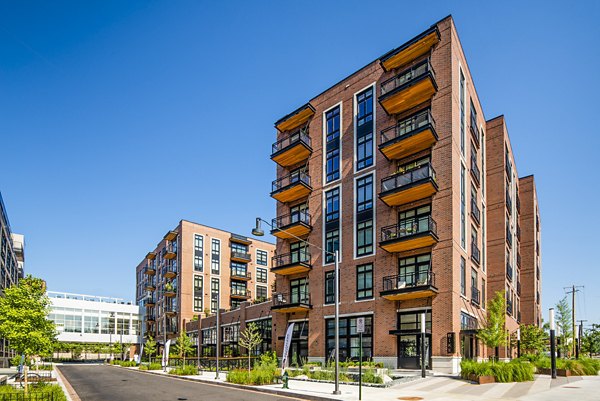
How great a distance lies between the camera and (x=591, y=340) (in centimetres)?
6944

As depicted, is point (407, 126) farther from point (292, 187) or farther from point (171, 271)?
point (171, 271)

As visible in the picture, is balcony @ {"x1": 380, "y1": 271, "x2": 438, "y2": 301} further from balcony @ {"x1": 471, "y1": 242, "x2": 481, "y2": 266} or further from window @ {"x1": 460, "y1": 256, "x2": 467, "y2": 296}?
balcony @ {"x1": 471, "y1": 242, "x2": 481, "y2": 266}

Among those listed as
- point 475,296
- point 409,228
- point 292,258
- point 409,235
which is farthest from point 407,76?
point 292,258

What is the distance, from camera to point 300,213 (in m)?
40.0

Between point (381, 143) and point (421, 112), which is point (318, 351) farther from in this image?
point (421, 112)

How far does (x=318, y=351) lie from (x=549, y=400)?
801 inches

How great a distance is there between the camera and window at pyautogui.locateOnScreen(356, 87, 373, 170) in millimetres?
35312

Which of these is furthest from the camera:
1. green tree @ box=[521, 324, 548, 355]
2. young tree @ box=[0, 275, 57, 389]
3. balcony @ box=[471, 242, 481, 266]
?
green tree @ box=[521, 324, 548, 355]

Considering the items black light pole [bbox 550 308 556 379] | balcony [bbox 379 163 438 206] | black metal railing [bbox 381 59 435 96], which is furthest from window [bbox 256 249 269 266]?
black light pole [bbox 550 308 556 379]

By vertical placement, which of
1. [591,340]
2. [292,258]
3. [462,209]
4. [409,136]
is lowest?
[591,340]

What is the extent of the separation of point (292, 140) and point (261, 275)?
39.3 metres

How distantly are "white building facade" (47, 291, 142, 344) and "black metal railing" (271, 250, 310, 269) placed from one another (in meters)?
57.0

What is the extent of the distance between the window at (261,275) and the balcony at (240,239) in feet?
15.6

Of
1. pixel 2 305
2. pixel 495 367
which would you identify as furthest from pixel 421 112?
pixel 2 305
